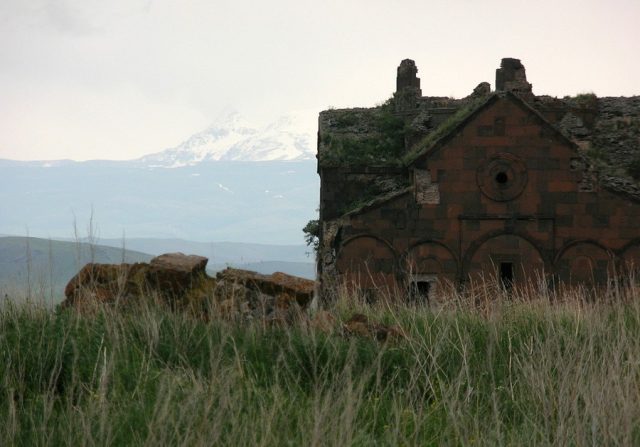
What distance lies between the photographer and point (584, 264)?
19.3 m

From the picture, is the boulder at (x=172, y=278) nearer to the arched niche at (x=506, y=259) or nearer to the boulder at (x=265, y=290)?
the boulder at (x=265, y=290)

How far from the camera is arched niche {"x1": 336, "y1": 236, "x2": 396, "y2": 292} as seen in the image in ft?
63.5

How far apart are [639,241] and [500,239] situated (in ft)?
8.98

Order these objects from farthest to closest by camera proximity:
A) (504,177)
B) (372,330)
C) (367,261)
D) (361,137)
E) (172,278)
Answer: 1. (361,137)
2. (504,177)
3. (367,261)
4. (172,278)
5. (372,330)

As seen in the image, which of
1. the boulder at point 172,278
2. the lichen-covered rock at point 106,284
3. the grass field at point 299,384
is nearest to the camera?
the grass field at point 299,384

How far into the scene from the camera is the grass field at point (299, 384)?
5.98 meters

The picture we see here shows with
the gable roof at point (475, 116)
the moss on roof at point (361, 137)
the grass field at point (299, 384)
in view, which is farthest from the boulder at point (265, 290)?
the moss on roof at point (361, 137)

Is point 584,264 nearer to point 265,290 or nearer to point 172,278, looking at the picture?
point 265,290

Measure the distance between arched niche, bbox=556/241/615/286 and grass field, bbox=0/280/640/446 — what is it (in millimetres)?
9769

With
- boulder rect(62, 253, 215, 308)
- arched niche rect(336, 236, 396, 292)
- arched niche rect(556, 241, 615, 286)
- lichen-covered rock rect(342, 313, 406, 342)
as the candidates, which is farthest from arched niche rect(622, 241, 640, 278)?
lichen-covered rock rect(342, 313, 406, 342)

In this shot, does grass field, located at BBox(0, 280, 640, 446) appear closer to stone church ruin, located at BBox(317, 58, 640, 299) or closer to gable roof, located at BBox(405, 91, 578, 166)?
stone church ruin, located at BBox(317, 58, 640, 299)

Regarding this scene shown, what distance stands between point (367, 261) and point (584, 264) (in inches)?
172

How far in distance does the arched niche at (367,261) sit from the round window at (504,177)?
2408 mm

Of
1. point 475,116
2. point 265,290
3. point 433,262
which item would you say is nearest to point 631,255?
point 433,262
